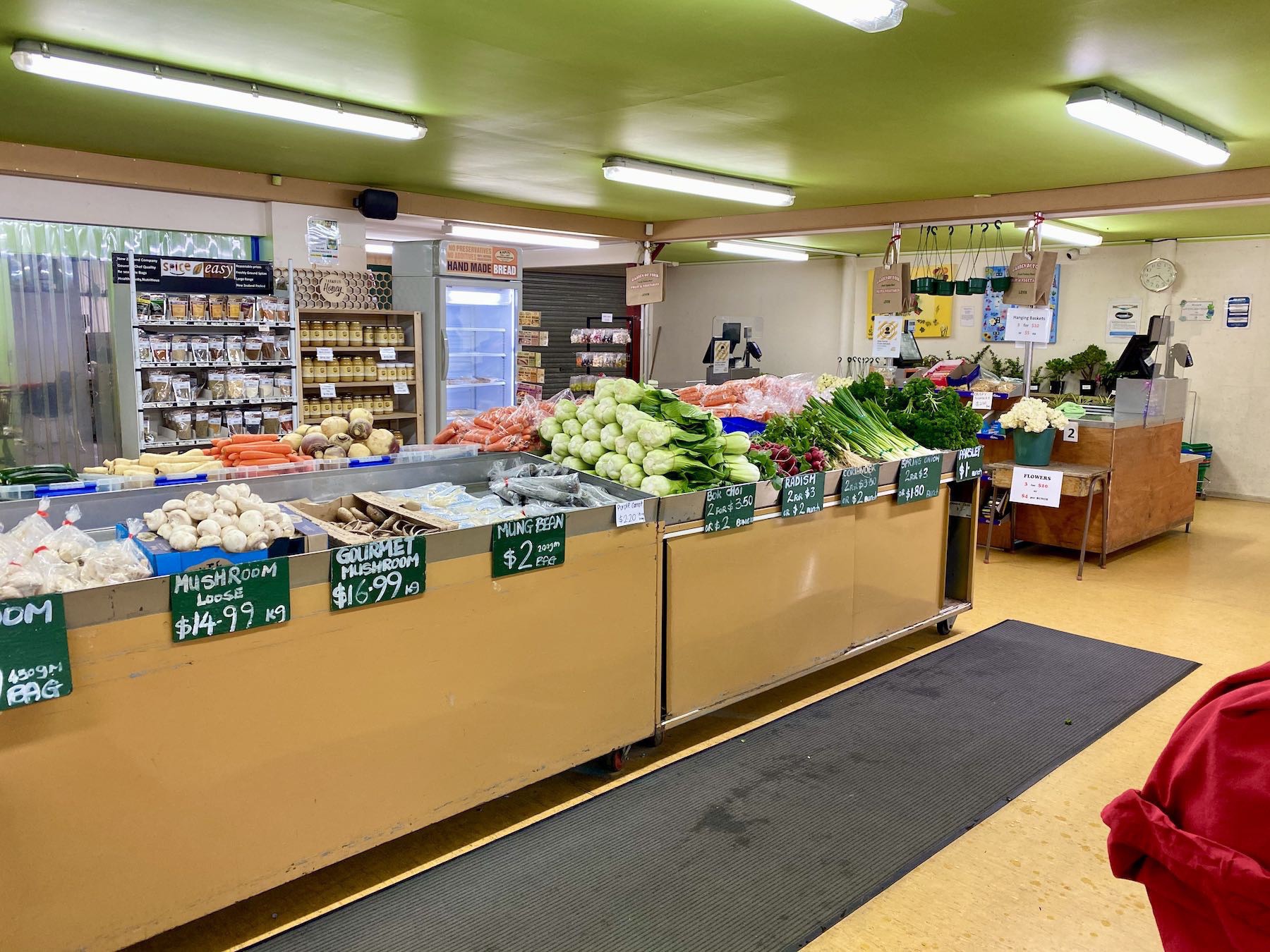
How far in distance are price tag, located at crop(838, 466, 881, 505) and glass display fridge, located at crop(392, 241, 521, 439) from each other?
528cm

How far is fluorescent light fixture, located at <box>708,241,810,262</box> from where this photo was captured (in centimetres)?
1141

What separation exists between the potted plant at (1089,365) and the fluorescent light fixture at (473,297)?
7.40m

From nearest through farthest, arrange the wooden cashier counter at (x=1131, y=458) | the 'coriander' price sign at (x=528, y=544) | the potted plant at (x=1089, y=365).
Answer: the 'coriander' price sign at (x=528, y=544)
the wooden cashier counter at (x=1131, y=458)
the potted plant at (x=1089, y=365)

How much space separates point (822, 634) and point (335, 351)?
567cm

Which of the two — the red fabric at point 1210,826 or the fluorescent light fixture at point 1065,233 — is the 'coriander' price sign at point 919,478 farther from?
the fluorescent light fixture at point 1065,233

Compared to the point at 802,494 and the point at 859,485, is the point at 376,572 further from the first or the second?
the point at 859,485

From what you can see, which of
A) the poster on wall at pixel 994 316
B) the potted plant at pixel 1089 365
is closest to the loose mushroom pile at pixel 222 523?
the potted plant at pixel 1089 365

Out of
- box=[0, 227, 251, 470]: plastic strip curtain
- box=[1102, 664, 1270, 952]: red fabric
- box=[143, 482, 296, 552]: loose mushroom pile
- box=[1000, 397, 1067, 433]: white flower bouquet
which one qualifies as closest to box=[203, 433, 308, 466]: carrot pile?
box=[143, 482, 296, 552]: loose mushroom pile

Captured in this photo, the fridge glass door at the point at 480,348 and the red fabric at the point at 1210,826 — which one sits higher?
the fridge glass door at the point at 480,348

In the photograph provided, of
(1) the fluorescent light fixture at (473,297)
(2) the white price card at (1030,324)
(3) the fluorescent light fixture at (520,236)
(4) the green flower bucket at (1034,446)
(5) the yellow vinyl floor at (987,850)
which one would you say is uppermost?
(3) the fluorescent light fixture at (520,236)

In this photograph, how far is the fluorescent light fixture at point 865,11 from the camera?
327 centimetres

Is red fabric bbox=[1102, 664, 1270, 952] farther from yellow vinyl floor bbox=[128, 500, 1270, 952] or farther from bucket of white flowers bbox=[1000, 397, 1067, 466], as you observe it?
bucket of white flowers bbox=[1000, 397, 1067, 466]

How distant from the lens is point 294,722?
2604 mm

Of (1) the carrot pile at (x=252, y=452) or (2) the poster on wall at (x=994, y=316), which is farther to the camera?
(2) the poster on wall at (x=994, y=316)
